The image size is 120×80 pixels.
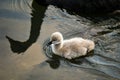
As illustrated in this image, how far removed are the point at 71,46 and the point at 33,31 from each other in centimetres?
104

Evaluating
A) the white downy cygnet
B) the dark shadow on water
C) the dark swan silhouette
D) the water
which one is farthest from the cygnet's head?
the dark swan silhouette

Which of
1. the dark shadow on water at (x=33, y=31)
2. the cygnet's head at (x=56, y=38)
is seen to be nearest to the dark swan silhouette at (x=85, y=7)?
the dark shadow on water at (x=33, y=31)

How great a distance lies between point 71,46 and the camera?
6.01m

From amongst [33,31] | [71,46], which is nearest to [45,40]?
[33,31]

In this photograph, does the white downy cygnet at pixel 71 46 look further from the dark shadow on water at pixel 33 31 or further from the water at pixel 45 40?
the dark shadow on water at pixel 33 31

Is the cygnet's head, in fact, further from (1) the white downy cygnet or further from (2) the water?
(2) the water

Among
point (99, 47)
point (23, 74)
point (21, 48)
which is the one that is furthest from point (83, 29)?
point (23, 74)

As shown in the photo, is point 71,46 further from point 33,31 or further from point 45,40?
point 33,31

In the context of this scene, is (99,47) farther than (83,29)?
No

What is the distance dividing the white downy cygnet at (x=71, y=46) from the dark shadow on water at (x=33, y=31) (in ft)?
1.76

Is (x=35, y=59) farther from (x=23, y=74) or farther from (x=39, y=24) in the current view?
(x=39, y=24)

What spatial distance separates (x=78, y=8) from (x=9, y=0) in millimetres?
1266

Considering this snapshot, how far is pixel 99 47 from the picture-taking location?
6227 millimetres

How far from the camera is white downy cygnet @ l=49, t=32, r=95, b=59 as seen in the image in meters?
5.98
